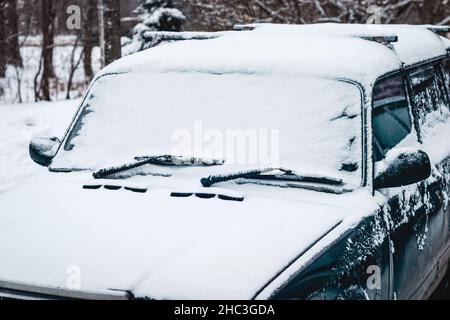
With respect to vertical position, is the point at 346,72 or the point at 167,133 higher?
the point at 346,72

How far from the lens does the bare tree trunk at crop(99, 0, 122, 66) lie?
33.6 feet

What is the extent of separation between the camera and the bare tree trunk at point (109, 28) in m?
10.2

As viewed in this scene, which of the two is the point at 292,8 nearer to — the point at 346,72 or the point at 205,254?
the point at 346,72

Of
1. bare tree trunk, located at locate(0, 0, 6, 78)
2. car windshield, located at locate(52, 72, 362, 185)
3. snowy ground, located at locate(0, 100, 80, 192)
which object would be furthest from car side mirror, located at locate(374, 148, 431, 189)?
bare tree trunk, located at locate(0, 0, 6, 78)

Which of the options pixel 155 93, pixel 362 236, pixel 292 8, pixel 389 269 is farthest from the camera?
pixel 292 8

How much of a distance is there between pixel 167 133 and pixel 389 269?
4.35 feet

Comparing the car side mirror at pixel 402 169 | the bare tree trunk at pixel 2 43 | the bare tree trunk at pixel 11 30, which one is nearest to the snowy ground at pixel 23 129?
the bare tree trunk at pixel 2 43

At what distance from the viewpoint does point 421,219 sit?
3.78 m

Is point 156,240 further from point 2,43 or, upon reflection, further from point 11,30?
point 11,30

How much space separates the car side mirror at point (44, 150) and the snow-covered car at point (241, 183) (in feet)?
0.04

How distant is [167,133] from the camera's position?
3.59 metres

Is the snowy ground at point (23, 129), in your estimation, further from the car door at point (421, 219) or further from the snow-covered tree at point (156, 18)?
the snow-covered tree at point (156, 18)

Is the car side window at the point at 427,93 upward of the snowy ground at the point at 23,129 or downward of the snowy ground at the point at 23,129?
upward
